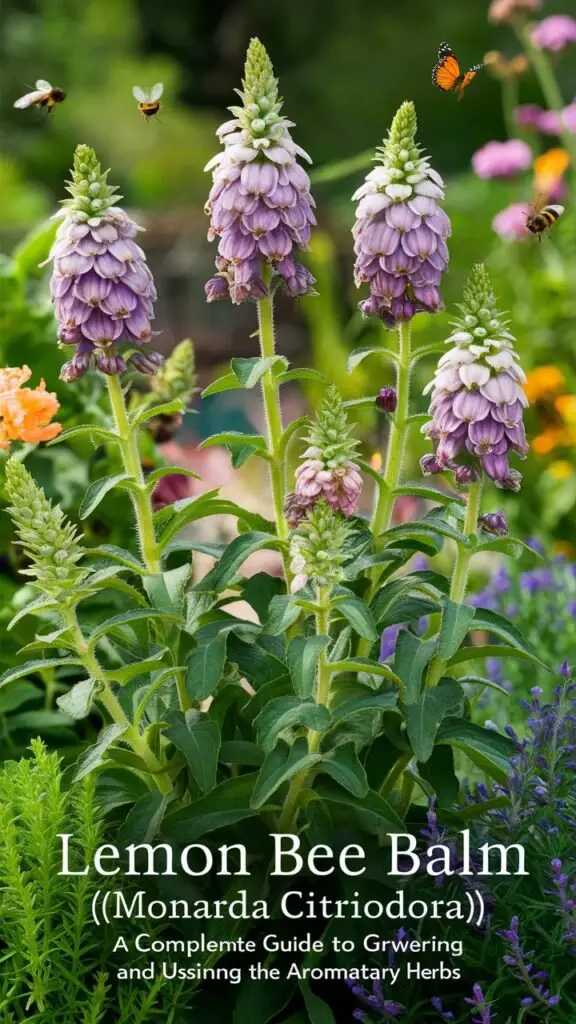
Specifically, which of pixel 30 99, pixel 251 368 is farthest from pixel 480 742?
pixel 30 99

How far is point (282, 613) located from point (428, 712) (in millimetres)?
207

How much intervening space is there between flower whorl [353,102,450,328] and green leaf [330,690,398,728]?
44 cm

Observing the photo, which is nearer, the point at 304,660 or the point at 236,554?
the point at 304,660

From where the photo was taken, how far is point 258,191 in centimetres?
143

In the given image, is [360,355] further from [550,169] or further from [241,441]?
[550,169]

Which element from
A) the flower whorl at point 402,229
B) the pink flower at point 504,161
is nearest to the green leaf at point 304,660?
the flower whorl at point 402,229

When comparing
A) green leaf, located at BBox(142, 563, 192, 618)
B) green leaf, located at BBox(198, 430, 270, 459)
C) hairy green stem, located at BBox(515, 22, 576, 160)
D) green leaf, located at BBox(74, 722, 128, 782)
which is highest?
hairy green stem, located at BBox(515, 22, 576, 160)

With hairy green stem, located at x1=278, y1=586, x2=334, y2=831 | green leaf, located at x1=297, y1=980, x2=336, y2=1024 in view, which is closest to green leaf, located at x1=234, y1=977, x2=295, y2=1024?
green leaf, located at x1=297, y1=980, x2=336, y2=1024

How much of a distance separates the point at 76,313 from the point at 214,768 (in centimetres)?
55

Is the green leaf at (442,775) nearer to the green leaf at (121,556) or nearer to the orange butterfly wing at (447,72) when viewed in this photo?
the green leaf at (121,556)

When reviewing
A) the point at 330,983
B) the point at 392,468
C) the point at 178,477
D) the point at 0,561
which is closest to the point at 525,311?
the point at 178,477

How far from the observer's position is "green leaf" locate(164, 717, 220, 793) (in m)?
1.48

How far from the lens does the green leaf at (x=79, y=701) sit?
4.76 feet

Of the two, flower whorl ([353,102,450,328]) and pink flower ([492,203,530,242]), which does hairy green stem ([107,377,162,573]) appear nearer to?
flower whorl ([353,102,450,328])
